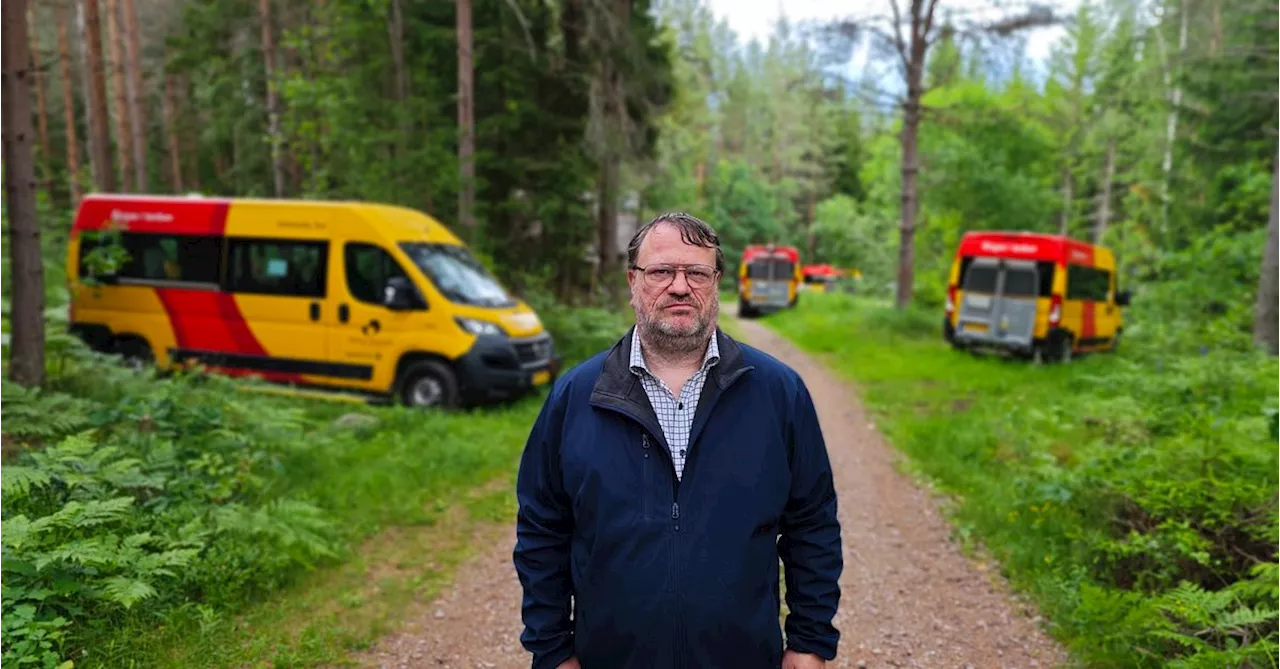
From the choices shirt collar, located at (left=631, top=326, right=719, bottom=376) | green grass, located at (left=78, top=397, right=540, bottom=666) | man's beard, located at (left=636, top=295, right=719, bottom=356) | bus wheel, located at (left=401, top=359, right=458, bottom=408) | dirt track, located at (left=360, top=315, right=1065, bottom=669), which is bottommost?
dirt track, located at (left=360, top=315, right=1065, bottom=669)

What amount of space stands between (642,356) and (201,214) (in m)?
9.79

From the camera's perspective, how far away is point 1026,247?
14562mm

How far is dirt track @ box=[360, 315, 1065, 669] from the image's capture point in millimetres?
4238

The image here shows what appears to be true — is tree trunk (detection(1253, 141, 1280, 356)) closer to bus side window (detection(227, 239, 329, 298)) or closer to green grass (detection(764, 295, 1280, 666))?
green grass (detection(764, 295, 1280, 666))

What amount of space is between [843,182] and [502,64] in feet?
174

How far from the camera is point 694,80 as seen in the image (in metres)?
34.8

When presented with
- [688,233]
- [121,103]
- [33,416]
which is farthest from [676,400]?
[121,103]

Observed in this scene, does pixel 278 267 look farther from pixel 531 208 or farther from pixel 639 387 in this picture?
pixel 639 387

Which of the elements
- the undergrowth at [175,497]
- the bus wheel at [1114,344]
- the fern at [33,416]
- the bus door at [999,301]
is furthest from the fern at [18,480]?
the bus wheel at [1114,344]

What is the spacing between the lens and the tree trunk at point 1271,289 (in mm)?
9055

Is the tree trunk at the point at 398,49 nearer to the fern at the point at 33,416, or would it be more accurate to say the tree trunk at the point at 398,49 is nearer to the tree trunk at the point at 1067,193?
the fern at the point at 33,416

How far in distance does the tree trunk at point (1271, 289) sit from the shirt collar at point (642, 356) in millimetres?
9826

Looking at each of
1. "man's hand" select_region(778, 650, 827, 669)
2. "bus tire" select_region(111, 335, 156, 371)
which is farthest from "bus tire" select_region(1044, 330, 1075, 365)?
"bus tire" select_region(111, 335, 156, 371)

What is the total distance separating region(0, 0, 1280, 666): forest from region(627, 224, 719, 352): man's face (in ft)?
9.26
